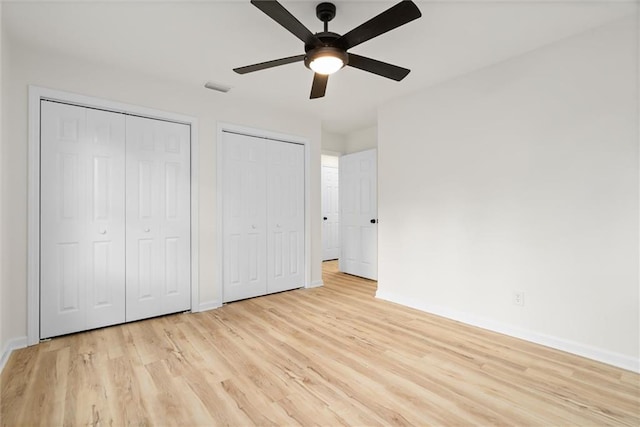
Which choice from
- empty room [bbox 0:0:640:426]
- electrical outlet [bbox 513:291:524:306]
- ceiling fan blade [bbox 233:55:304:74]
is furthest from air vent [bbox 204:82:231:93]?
electrical outlet [bbox 513:291:524:306]

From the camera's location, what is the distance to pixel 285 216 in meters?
4.19

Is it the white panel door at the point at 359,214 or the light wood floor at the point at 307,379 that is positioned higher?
the white panel door at the point at 359,214

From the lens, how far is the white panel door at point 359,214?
491 cm

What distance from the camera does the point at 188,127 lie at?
338cm

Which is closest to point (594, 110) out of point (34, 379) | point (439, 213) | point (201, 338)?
point (439, 213)

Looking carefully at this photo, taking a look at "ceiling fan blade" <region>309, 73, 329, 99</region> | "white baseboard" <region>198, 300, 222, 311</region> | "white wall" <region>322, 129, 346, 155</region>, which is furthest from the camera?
"white wall" <region>322, 129, 346, 155</region>

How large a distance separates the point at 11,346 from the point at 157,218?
1.45 m

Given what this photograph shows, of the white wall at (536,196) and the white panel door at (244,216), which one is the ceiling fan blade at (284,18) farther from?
the white panel door at (244,216)

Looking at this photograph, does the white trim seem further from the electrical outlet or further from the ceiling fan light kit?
the ceiling fan light kit

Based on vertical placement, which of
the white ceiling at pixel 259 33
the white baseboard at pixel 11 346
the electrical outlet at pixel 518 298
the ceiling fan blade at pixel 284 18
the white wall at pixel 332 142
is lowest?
the white baseboard at pixel 11 346

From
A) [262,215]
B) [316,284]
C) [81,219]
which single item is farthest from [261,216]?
[81,219]

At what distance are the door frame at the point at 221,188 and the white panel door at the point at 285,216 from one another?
0.06 m

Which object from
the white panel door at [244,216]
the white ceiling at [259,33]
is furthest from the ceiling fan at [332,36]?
the white panel door at [244,216]

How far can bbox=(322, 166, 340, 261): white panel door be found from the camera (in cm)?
676
